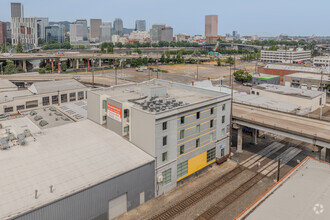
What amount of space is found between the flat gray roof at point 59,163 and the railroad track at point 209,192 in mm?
6430

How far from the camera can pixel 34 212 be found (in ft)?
75.4

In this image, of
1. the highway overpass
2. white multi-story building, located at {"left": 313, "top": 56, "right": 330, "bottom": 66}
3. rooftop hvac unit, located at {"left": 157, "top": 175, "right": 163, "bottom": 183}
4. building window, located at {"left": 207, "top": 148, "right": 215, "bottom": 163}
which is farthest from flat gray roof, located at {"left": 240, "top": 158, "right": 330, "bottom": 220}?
white multi-story building, located at {"left": 313, "top": 56, "right": 330, "bottom": 66}

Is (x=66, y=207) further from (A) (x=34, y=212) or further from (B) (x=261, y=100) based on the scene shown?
(B) (x=261, y=100)

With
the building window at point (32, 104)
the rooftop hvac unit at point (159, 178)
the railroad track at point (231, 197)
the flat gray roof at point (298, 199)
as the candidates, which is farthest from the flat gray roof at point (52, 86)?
the flat gray roof at point (298, 199)

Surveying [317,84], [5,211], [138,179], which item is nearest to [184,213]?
[138,179]

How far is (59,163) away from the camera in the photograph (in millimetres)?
30047

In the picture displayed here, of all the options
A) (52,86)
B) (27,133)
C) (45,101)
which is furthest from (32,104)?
(27,133)

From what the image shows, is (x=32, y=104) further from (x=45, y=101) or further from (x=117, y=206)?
(x=117, y=206)

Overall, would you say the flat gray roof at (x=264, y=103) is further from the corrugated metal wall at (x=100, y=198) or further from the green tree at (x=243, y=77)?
the green tree at (x=243, y=77)

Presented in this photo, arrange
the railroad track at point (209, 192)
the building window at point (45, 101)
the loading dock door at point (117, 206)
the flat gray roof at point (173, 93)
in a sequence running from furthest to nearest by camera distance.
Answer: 1. the building window at point (45, 101)
2. the flat gray roof at point (173, 93)
3. the railroad track at point (209, 192)
4. the loading dock door at point (117, 206)

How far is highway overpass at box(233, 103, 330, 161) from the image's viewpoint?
3700 cm

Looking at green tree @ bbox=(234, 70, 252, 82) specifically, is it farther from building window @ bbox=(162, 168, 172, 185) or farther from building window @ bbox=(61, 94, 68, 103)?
building window @ bbox=(162, 168, 172, 185)

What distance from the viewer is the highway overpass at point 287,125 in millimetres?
37000

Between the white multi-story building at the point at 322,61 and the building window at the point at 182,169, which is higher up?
the white multi-story building at the point at 322,61
